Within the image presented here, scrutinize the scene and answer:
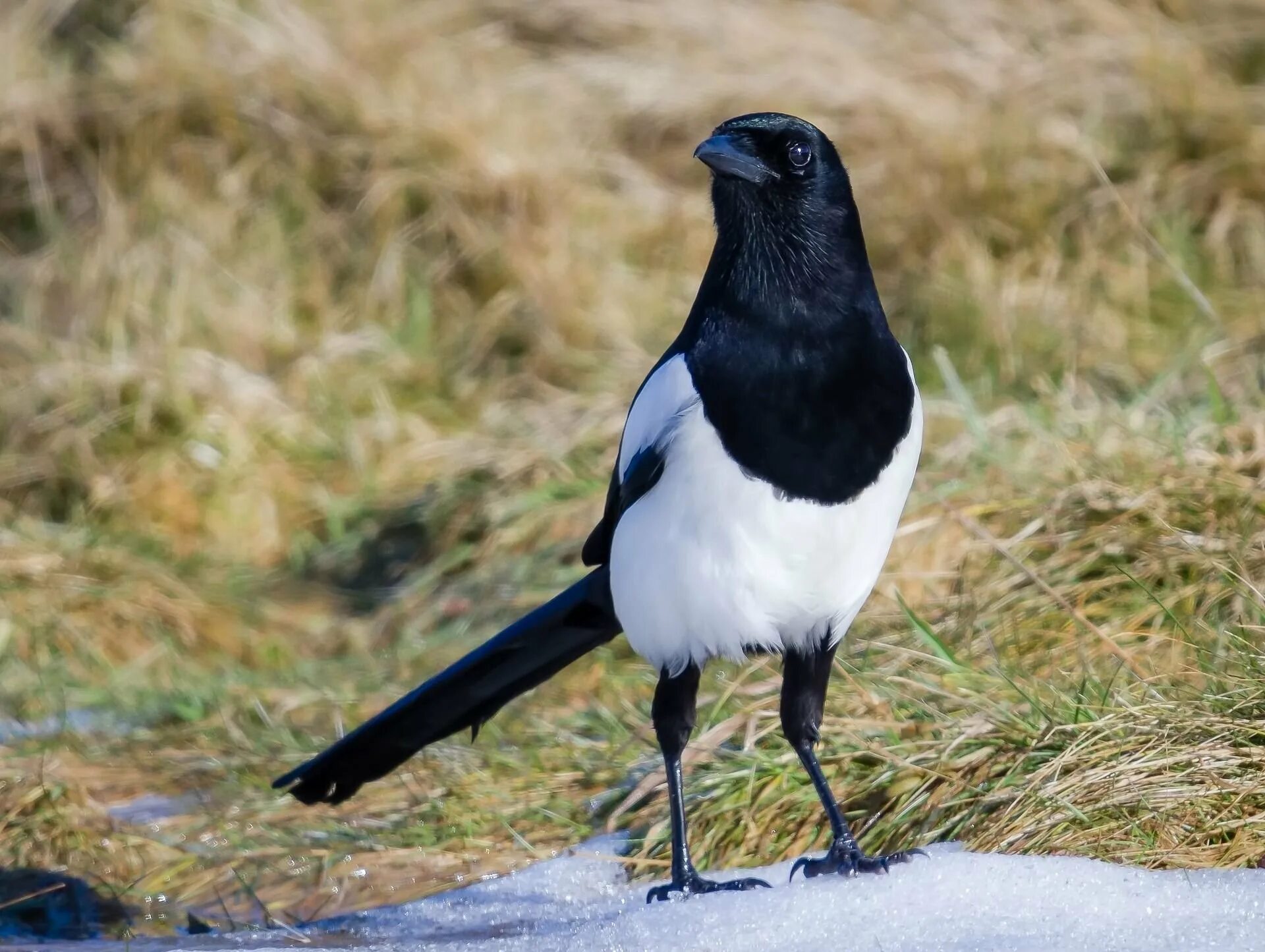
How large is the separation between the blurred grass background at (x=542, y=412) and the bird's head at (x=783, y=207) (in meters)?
0.64

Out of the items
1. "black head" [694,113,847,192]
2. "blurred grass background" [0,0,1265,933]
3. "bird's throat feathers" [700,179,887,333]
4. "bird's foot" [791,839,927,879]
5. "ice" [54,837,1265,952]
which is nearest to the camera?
"ice" [54,837,1265,952]

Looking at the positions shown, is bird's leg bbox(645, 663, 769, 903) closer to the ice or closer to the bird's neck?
the ice

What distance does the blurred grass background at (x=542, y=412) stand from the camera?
9.73 ft

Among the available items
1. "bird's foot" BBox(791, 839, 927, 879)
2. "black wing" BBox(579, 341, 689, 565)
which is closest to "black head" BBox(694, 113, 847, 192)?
"black wing" BBox(579, 341, 689, 565)

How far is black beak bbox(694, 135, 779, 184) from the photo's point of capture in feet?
8.77

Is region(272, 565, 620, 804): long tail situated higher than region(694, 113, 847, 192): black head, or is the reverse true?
region(694, 113, 847, 192): black head

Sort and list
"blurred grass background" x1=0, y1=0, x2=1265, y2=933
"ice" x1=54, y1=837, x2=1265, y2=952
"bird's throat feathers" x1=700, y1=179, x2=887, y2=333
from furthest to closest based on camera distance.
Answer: "blurred grass background" x1=0, y1=0, x2=1265, y2=933 → "bird's throat feathers" x1=700, y1=179, x2=887, y2=333 → "ice" x1=54, y1=837, x2=1265, y2=952

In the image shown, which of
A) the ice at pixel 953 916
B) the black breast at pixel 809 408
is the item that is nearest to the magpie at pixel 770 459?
the black breast at pixel 809 408

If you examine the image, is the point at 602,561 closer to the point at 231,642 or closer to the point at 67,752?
the point at 67,752

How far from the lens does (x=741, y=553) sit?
254 cm

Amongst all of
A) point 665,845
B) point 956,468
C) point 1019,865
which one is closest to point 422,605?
point 956,468

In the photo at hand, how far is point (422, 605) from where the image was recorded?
468 centimetres

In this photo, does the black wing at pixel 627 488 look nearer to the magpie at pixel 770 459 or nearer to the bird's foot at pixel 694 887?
the magpie at pixel 770 459

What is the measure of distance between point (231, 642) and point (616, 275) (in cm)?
203
